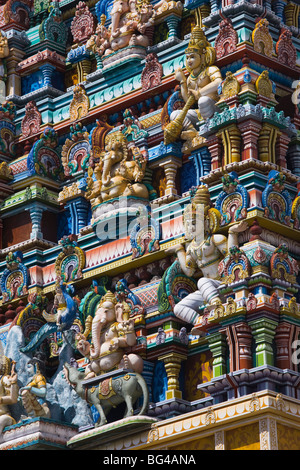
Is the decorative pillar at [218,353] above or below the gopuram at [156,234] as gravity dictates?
below

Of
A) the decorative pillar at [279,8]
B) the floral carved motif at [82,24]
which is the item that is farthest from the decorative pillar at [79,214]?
the decorative pillar at [279,8]

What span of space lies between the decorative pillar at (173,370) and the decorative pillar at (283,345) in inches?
73.4

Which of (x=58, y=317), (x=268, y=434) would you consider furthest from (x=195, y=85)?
(x=268, y=434)

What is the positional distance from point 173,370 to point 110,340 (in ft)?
3.96

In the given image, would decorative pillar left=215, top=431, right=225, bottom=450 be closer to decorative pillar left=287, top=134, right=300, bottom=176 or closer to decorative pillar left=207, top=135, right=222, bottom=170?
decorative pillar left=207, top=135, right=222, bottom=170

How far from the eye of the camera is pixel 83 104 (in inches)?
1193

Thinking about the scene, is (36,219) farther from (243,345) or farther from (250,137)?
(243,345)

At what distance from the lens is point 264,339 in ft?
81.0

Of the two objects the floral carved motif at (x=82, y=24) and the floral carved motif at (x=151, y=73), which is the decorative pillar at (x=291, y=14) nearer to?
the floral carved motif at (x=151, y=73)

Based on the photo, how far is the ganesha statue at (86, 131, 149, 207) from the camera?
28.1m

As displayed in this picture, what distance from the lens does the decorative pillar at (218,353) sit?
25.1m

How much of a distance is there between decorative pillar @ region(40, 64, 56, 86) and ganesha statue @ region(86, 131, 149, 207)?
10.3ft
